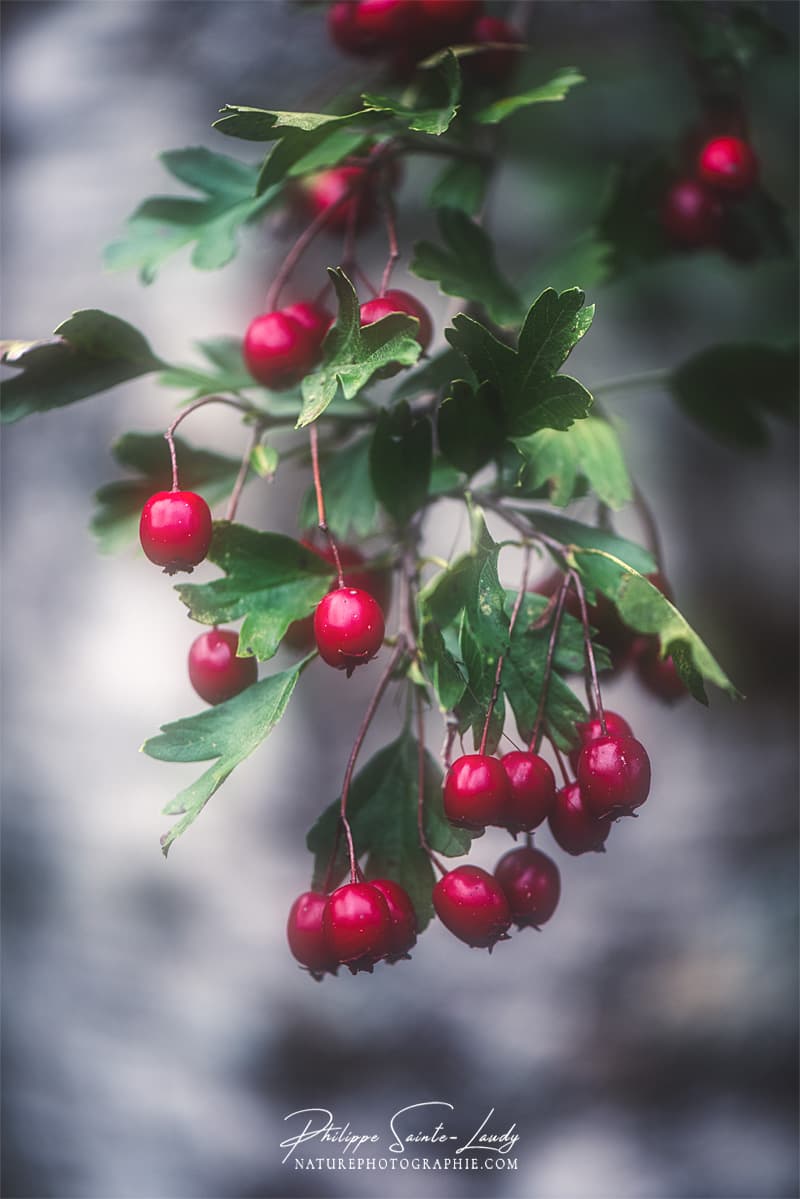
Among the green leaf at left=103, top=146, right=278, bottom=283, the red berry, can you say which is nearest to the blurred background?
the red berry

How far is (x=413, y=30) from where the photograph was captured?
0.89 metres

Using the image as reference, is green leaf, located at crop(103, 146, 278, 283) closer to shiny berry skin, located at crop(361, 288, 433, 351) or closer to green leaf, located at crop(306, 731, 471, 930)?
shiny berry skin, located at crop(361, 288, 433, 351)

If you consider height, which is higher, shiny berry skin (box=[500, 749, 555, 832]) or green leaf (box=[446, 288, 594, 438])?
green leaf (box=[446, 288, 594, 438])

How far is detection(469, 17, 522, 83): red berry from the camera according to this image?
3.04 feet

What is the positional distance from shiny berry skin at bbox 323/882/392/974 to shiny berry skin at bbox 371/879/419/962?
0.01 meters

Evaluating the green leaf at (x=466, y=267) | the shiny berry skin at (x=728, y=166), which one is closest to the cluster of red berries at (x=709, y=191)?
the shiny berry skin at (x=728, y=166)

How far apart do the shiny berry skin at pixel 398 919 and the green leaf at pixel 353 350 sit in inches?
12.4

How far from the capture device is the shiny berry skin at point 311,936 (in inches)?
26.5

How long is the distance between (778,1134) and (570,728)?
847mm

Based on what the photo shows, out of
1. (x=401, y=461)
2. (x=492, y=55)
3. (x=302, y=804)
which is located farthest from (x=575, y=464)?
(x=302, y=804)

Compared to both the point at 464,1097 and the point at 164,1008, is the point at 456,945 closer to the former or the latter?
the point at 464,1097

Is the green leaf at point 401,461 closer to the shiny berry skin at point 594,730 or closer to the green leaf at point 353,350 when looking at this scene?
the green leaf at point 353,350
